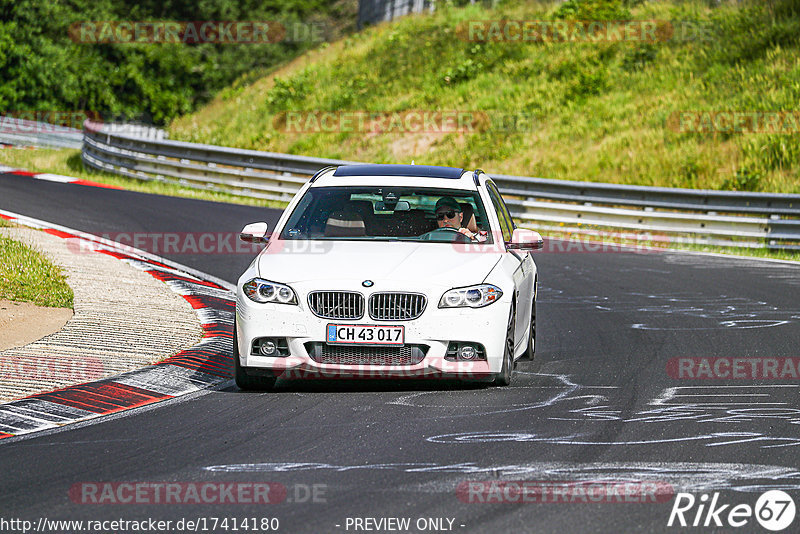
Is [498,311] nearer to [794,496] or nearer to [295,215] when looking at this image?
[295,215]

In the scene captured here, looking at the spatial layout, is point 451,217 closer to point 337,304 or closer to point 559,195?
point 337,304

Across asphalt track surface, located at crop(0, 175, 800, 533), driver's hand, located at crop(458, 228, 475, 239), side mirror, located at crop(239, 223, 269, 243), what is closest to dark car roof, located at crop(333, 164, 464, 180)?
driver's hand, located at crop(458, 228, 475, 239)

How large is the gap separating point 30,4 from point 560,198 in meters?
36.5

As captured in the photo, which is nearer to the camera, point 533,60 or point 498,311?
point 498,311

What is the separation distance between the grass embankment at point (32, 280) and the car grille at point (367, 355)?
169 inches

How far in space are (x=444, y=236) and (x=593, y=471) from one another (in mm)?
3376

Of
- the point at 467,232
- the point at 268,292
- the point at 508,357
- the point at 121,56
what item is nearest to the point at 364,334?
the point at 268,292

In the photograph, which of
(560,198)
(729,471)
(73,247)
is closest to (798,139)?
(560,198)

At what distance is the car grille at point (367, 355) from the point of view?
7.77 metres

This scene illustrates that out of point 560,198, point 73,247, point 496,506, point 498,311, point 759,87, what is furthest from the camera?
point 759,87

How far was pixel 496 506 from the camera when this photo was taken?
5.17 meters

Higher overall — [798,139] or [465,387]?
[798,139]

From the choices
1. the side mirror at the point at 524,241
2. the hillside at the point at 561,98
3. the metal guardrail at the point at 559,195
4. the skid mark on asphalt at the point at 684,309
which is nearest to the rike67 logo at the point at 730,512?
the side mirror at the point at 524,241

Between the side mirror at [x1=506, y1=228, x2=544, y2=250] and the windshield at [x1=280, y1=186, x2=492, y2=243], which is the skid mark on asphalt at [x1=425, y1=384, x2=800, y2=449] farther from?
the windshield at [x1=280, y1=186, x2=492, y2=243]
